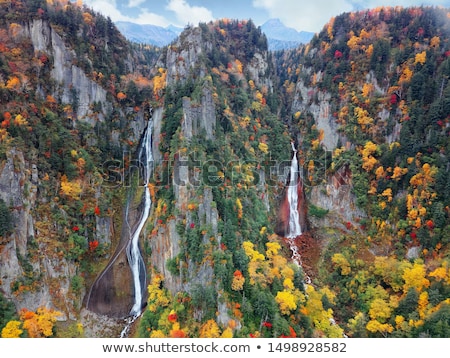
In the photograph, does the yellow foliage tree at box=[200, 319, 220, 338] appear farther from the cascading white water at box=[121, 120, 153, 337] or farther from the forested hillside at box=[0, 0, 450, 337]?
the cascading white water at box=[121, 120, 153, 337]

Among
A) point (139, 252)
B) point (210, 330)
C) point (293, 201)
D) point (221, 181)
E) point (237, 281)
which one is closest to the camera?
point (210, 330)

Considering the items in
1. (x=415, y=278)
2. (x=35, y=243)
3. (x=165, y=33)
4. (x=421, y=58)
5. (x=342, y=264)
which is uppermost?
(x=165, y=33)

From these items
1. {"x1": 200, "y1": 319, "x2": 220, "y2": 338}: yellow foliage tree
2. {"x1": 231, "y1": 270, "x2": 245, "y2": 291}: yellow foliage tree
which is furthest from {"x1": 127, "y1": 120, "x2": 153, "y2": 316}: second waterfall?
{"x1": 231, "y1": 270, "x2": 245, "y2": 291}: yellow foliage tree

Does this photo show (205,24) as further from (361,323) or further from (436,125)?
(361,323)

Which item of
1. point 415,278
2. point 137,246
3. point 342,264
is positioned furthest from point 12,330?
point 415,278

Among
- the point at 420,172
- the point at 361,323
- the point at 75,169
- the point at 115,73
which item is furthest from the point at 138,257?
the point at 420,172

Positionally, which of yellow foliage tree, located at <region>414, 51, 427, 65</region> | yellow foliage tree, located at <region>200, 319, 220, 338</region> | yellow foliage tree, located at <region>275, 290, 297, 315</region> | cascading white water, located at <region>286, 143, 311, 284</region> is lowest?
yellow foliage tree, located at <region>200, 319, 220, 338</region>

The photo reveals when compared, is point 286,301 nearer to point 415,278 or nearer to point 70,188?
point 415,278
